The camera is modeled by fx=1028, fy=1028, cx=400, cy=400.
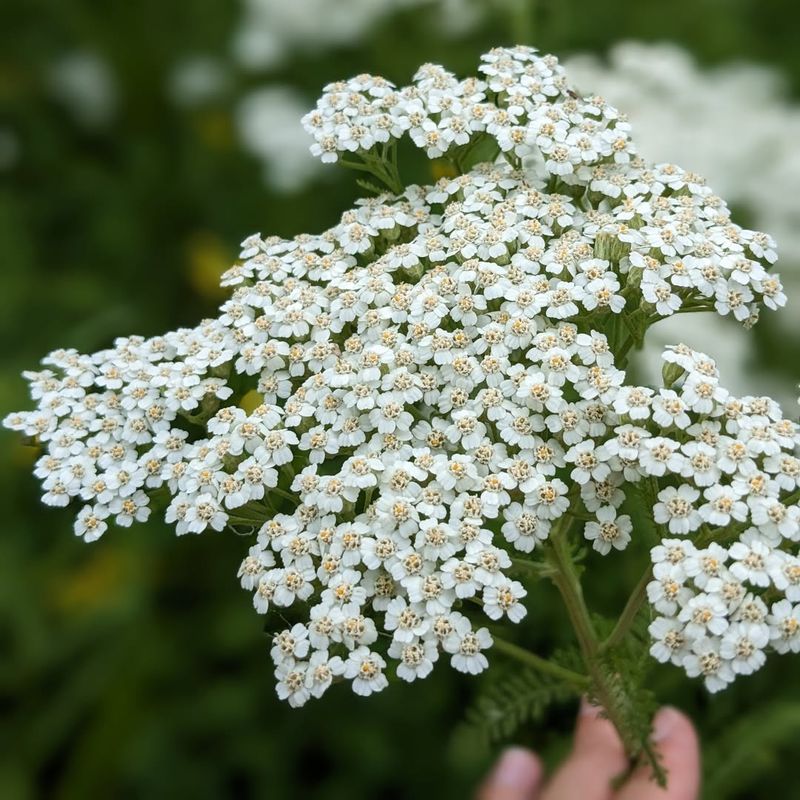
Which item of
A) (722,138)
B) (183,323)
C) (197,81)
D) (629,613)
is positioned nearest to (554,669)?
(629,613)

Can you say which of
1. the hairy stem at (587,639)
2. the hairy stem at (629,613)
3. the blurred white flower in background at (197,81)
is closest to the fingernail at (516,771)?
the hairy stem at (587,639)

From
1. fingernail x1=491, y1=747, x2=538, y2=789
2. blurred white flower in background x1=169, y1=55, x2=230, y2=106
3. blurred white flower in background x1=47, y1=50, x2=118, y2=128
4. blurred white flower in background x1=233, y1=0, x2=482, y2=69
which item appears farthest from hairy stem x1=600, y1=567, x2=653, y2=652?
blurred white flower in background x1=47, y1=50, x2=118, y2=128

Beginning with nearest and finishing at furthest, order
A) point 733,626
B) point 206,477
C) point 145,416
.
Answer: point 733,626 < point 206,477 < point 145,416

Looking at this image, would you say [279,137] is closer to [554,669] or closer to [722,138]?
[722,138]

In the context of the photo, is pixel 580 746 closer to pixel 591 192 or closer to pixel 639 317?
pixel 639 317

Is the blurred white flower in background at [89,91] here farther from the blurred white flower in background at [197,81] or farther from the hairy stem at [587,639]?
the hairy stem at [587,639]

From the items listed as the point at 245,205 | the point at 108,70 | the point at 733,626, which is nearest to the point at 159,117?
the point at 108,70
